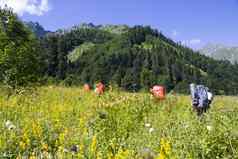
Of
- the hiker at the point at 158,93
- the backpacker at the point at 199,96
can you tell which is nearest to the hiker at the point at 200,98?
the backpacker at the point at 199,96

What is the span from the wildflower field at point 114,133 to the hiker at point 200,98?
24.2 inches

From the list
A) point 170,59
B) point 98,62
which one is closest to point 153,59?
point 170,59

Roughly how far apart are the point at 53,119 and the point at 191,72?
7111 inches

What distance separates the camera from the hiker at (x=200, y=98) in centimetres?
1028

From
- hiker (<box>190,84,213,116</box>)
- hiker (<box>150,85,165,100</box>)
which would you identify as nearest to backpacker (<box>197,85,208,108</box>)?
hiker (<box>190,84,213,116</box>)

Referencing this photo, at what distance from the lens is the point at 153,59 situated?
614ft

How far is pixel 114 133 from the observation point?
7.56 metres

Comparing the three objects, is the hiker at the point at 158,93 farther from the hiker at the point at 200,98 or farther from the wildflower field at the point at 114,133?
the hiker at the point at 200,98

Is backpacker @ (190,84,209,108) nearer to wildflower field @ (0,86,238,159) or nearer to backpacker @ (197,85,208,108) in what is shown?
backpacker @ (197,85,208,108)

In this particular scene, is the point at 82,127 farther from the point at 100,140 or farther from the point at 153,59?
the point at 153,59

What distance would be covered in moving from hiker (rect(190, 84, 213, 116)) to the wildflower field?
61cm

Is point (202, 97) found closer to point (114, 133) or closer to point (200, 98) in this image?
point (200, 98)

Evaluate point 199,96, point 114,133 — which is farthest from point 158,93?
point 114,133

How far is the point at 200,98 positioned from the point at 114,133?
135 inches
